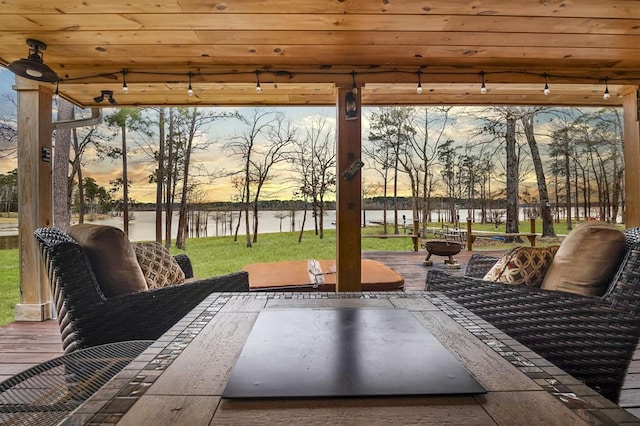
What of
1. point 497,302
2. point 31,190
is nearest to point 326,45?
point 497,302

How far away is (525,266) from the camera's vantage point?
199 centimetres

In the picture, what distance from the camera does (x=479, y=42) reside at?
2.98 meters

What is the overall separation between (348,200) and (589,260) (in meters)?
1.90

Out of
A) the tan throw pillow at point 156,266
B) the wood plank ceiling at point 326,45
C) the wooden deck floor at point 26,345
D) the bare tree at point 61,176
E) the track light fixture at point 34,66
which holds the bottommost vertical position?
the wooden deck floor at point 26,345

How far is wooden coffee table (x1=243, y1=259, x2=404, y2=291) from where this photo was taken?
313 cm

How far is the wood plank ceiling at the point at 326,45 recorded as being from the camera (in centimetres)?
250

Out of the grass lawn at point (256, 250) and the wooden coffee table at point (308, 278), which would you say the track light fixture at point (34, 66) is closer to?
the wooden coffee table at point (308, 278)

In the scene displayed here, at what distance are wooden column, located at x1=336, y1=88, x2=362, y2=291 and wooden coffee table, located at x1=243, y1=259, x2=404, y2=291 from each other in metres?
0.13

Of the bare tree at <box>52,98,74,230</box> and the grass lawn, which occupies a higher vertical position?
the bare tree at <box>52,98,74,230</box>

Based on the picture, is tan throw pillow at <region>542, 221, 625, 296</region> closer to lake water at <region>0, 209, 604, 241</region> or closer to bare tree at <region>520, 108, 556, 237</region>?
lake water at <region>0, 209, 604, 241</region>

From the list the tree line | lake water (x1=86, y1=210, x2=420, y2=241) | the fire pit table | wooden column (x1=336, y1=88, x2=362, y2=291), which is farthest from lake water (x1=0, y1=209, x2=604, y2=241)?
wooden column (x1=336, y1=88, x2=362, y2=291)

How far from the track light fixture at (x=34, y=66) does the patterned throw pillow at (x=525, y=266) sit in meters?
3.41

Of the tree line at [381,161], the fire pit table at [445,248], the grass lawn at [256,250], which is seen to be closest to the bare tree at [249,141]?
the tree line at [381,161]

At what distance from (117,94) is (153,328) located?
3011mm
